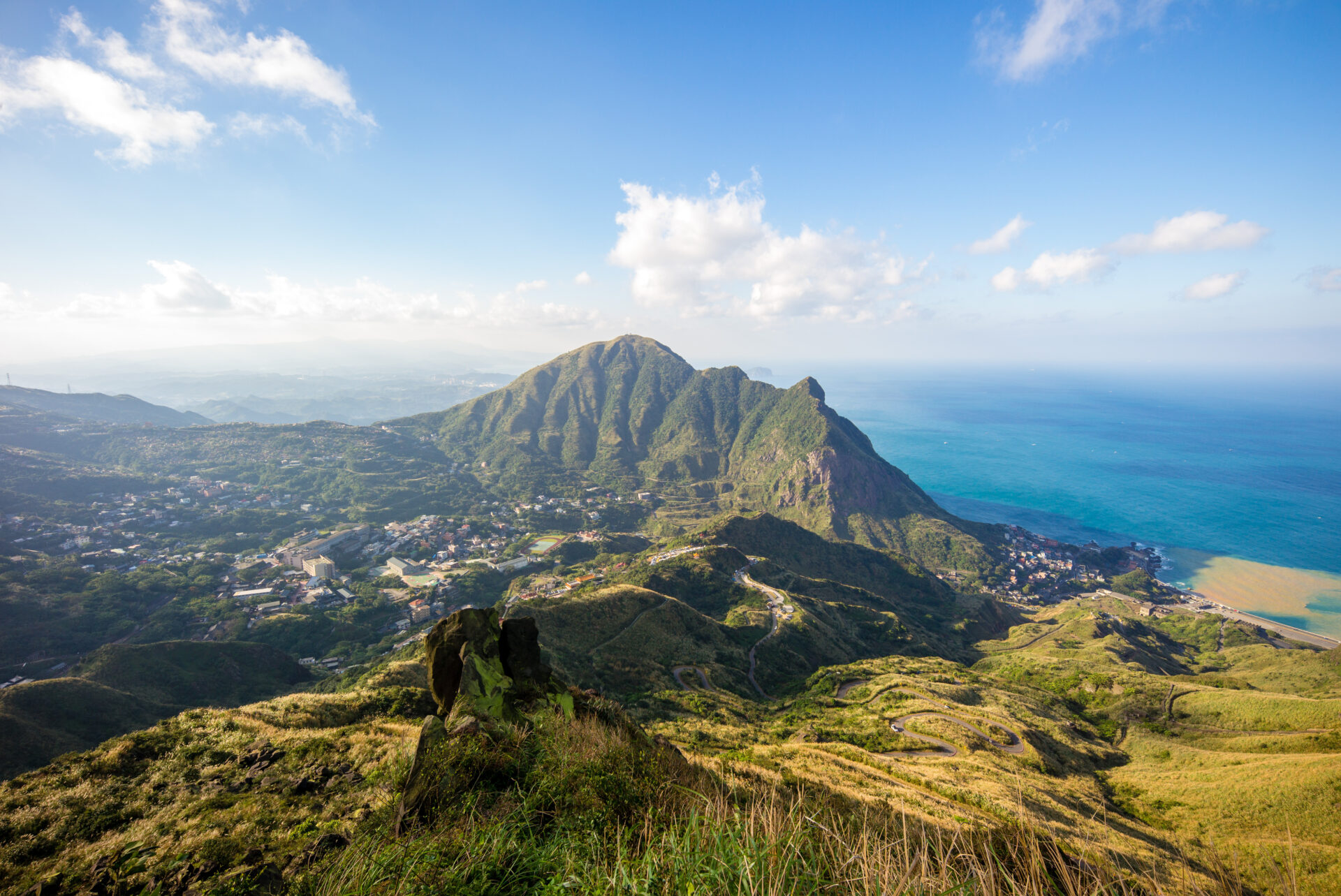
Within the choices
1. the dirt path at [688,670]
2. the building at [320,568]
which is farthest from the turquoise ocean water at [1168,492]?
the building at [320,568]

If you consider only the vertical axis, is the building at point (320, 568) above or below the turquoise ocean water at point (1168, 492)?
below

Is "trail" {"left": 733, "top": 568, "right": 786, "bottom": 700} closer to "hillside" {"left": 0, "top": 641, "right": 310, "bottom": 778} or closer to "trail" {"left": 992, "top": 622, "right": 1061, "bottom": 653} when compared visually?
"trail" {"left": 992, "top": 622, "right": 1061, "bottom": 653}

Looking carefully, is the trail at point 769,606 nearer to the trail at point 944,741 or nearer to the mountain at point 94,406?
the trail at point 944,741

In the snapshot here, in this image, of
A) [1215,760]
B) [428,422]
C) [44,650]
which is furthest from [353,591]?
[428,422]

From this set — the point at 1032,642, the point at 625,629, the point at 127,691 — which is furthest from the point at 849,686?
the point at 127,691

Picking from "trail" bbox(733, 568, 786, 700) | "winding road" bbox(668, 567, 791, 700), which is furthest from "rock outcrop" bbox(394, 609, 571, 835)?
"trail" bbox(733, 568, 786, 700)
